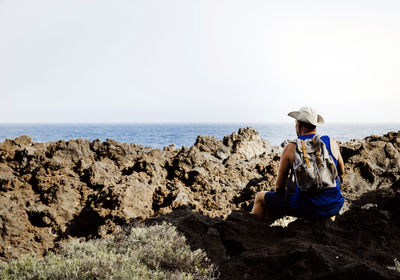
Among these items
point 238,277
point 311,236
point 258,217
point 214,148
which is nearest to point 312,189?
point 311,236

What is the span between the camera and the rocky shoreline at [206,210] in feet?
11.7

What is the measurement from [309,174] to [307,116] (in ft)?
2.82

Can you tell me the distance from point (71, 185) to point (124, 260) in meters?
4.26

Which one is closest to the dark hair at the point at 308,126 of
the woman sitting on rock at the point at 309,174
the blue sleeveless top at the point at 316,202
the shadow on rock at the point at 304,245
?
the woman sitting on rock at the point at 309,174

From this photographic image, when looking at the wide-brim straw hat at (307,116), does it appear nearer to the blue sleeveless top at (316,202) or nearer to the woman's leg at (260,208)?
the blue sleeveless top at (316,202)

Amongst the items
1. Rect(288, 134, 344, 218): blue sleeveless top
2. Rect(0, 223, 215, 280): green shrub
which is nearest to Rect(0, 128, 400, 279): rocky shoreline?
Rect(288, 134, 344, 218): blue sleeveless top

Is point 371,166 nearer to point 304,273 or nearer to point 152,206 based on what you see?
point 152,206

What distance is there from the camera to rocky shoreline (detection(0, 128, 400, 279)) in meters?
3.57

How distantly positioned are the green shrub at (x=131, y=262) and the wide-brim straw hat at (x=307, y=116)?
2283 mm

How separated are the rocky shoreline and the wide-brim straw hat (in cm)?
140

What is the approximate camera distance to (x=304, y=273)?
3178mm

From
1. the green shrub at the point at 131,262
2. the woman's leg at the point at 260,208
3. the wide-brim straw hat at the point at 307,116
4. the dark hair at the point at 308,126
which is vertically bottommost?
the green shrub at the point at 131,262

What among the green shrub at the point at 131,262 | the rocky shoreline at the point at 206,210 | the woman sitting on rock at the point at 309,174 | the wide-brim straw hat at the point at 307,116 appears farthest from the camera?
the wide-brim straw hat at the point at 307,116

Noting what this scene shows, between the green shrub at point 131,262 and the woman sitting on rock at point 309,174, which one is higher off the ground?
the woman sitting on rock at point 309,174
